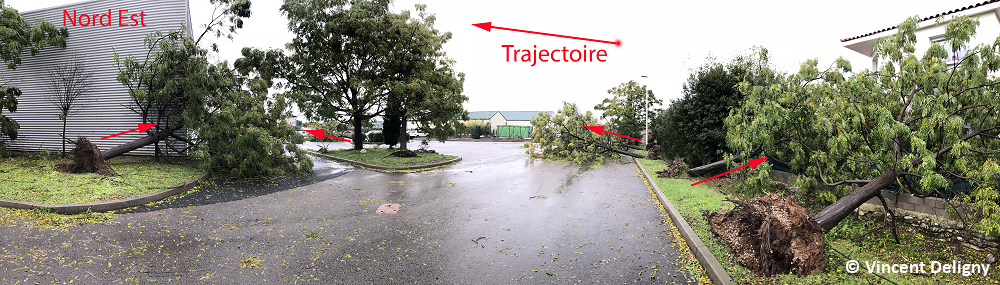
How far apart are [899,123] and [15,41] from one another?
1941 cm

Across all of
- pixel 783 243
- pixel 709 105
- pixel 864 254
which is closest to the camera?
pixel 783 243

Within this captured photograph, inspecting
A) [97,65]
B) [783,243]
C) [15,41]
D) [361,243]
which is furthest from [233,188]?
[783,243]

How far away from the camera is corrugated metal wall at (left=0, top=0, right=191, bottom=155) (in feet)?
41.2

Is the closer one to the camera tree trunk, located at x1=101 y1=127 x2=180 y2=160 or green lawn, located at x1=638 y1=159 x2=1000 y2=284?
green lawn, located at x1=638 y1=159 x2=1000 y2=284

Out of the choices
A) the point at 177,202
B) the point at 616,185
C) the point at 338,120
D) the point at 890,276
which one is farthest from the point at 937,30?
the point at 338,120

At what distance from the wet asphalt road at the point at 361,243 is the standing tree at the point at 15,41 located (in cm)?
967

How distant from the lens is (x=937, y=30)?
11602 mm

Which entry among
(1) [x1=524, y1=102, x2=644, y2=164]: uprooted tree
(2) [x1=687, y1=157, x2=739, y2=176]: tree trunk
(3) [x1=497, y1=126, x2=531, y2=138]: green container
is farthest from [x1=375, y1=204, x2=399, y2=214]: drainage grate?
(3) [x1=497, y1=126, x2=531, y2=138]: green container

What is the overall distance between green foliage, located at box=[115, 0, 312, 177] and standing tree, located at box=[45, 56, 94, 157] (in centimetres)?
245

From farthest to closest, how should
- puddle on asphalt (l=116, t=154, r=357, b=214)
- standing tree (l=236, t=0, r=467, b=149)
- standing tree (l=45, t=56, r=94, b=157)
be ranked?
standing tree (l=236, t=0, r=467, b=149) → standing tree (l=45, t=56, r=94, b=157) → puddle on asphalt (l=116, t=154, r=357, b=214)

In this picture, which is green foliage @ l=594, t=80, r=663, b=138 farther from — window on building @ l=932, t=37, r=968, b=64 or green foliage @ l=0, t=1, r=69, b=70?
green foliage @ l=0, t=1, r=69, b=70

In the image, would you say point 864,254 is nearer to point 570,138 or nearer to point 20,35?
point 570,138

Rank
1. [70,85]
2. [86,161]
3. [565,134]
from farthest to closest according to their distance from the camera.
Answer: [565,134] → [70,85] → [86,161]

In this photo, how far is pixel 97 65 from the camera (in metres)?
12.7
